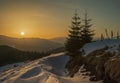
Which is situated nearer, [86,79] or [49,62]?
[86,79]

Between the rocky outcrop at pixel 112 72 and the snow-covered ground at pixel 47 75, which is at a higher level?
the rocky outcrop at pixel 112 72

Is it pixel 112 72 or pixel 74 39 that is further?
pixel 74 39

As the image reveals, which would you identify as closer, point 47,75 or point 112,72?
point 112,72

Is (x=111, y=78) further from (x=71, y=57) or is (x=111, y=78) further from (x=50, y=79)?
(x=71, y=57)

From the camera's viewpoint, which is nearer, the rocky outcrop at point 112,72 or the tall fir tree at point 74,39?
the rocky outcrop at point 112,72

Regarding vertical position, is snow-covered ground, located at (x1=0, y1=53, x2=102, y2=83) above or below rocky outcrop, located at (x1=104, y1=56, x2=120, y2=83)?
below

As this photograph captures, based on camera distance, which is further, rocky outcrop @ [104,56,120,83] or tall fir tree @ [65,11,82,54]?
tall fir tree @ [65,11,82,54]

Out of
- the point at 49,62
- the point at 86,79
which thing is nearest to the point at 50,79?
the point at 86,79

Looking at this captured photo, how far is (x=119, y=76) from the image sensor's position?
26.0 m

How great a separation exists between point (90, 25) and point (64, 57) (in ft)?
41.8

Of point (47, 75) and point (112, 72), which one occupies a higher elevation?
point (112, 72)

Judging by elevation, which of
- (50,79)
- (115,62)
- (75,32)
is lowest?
(50,79)

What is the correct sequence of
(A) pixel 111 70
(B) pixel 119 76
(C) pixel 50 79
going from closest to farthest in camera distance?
(B) pixel 119 76, (A) pixel 111 70, (C) pixel 50 79

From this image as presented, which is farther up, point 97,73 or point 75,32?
point 75,32
